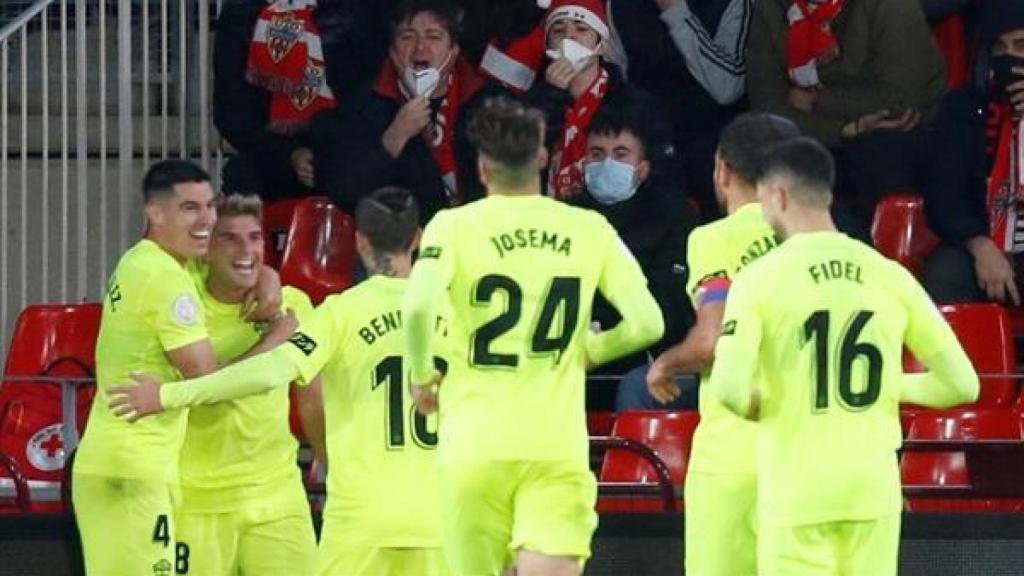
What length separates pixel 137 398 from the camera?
9.16 m

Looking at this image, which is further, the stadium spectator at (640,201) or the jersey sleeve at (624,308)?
the stadium spectator at (640,201)

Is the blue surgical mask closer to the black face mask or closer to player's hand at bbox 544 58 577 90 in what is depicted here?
player's hand at bbox 544 58 577 90

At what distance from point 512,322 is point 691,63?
3747mm

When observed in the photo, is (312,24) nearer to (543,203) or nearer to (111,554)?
(111,554)

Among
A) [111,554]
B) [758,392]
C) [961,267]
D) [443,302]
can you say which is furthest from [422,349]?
[961,267]

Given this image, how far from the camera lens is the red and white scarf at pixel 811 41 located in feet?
37.3

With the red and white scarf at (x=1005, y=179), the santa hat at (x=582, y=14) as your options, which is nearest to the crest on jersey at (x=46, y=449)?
the santa hat at (x=582, y=14)

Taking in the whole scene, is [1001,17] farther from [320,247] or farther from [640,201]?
[320,247]

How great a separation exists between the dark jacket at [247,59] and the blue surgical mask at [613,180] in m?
1.32

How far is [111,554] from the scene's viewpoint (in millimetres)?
9281

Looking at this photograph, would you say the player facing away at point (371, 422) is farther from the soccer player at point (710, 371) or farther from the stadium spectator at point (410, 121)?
the stadium spectator at point (410, 121)

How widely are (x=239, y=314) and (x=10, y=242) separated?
2.81m

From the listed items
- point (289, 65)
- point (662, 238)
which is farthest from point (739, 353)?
point (289, 65)

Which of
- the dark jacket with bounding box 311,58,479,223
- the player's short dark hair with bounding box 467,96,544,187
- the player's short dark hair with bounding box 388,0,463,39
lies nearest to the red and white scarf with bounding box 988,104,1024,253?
the dark jacket with bounding box 311,58,479,223
